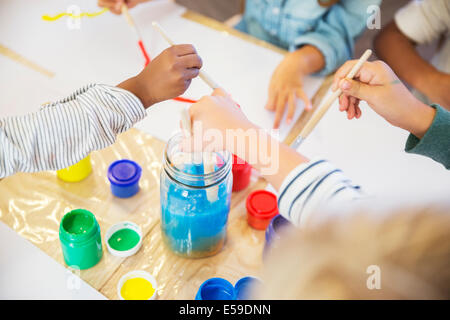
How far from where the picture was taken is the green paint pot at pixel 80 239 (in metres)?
0.43

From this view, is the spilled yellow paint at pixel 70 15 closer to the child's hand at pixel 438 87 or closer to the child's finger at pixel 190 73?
the child's finger at pixel 190 73

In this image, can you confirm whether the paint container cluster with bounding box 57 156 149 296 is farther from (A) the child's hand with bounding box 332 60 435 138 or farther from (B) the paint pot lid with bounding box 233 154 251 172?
(A) the child's hand with bounding box 332 60 435 138

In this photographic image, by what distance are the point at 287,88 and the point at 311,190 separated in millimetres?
314

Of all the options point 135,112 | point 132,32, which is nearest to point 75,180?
point 135,112

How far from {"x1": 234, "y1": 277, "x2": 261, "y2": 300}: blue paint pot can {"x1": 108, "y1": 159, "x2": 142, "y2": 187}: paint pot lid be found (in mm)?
178

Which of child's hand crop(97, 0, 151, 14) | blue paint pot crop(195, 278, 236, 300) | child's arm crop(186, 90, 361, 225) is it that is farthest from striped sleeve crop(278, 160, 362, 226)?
child's hand crop(97, 0, 151, 14)

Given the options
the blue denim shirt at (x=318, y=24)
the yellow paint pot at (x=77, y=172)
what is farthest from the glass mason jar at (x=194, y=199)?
the blue denim shirt at (x=318, y=24)

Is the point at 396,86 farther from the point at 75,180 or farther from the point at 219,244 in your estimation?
the point at 75,180

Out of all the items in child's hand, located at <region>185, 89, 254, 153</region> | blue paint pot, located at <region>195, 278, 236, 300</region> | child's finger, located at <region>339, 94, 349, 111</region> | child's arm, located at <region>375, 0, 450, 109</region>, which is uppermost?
child's hand, located at <region>185, 89, 254, 153</region>

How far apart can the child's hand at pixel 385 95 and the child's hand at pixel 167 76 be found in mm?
163

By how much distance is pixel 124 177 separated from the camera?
0.51m

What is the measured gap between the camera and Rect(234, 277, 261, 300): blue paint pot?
42 cm

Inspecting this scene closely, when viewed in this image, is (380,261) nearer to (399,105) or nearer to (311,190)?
(311,190)

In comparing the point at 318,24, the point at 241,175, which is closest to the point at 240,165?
the point at 241,175
